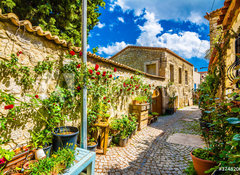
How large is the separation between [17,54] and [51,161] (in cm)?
181

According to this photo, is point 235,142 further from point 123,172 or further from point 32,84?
point 32,84

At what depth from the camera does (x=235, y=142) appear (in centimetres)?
92

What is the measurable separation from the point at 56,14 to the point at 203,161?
856cm

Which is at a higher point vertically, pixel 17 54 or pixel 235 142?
pixel 17 54

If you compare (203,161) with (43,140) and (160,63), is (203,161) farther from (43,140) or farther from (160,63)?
(160,63)

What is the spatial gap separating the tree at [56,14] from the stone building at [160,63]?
3966 mm

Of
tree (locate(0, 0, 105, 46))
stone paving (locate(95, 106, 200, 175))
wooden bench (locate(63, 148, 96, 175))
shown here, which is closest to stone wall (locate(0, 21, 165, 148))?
wooden bench (locate(63, 148, 96, 175))

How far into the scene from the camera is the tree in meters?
5.82

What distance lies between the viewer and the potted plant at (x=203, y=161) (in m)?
2.03

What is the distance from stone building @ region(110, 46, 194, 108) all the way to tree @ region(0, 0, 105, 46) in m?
3.97

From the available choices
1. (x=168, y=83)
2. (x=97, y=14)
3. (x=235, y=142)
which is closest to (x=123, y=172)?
(x=235, y=142)

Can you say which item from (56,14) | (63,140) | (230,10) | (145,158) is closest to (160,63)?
(230,10)

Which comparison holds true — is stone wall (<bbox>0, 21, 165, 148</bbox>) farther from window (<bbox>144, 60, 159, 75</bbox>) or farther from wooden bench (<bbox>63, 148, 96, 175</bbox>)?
window (<bbox>144, 60, 159, 75</bbox>)

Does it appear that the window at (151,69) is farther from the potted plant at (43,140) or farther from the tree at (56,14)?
the potted plant at (43,140)
